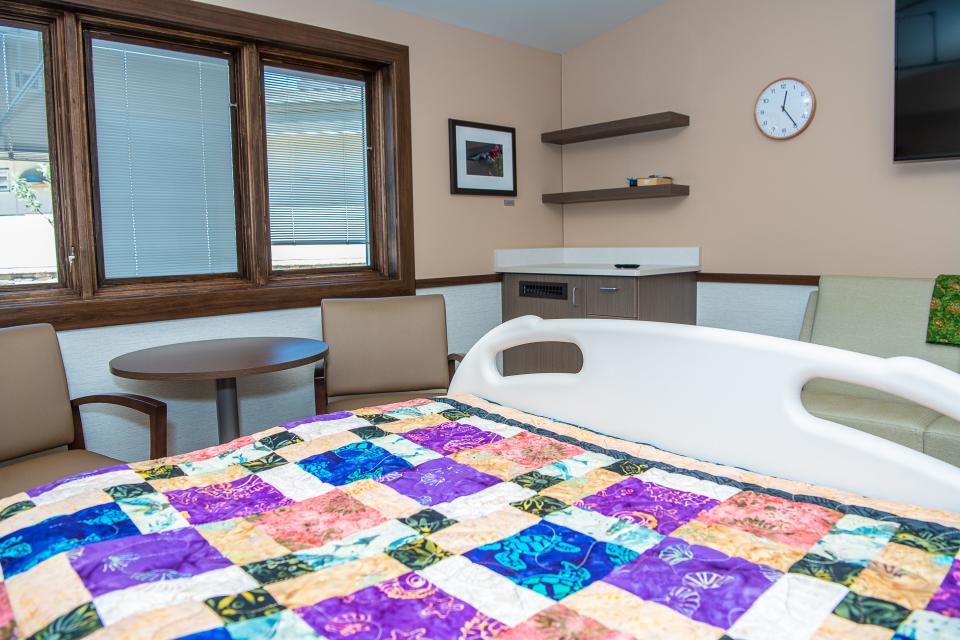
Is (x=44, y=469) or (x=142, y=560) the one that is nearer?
(x=142, y=560)

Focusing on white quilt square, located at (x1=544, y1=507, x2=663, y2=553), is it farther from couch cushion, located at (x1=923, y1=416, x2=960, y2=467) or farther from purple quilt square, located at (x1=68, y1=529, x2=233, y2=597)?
couch cushion, located at (x1=923, y1=416, x2=960, y2=467)

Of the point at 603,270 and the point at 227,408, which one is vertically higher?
the point at 603,270

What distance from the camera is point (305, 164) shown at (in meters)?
3.45

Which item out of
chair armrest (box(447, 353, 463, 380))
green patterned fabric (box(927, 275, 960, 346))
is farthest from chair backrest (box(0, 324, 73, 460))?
green patterned fabric (box(927, 275, 960, 346))

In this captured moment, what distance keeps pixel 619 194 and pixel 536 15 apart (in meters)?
1.09

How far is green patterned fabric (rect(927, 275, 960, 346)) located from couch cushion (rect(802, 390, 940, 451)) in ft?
1.10

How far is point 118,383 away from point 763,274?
309cm

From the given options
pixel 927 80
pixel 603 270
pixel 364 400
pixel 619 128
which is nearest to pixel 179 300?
pixel 364 400

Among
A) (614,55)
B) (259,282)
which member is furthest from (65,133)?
(614,55)

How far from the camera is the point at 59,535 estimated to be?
1.05 meters

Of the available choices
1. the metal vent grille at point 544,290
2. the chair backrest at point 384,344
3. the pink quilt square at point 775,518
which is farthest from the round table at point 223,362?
the pink quilt square at point 775,518

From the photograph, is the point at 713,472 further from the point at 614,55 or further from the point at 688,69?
the point at 614,55

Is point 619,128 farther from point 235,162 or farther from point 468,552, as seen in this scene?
point 468,552

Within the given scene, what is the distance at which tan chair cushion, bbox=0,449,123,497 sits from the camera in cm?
203
